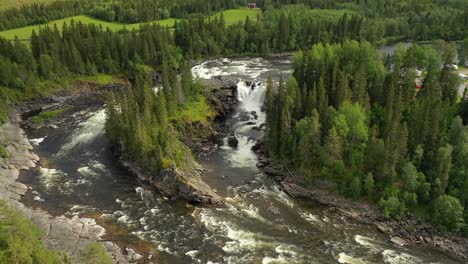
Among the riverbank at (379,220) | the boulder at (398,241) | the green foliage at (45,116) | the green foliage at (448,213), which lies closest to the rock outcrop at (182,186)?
the riverbank at (379,220)

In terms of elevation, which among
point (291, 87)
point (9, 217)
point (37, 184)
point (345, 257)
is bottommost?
point (345, 257)

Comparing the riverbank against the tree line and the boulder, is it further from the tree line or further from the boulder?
the tree line

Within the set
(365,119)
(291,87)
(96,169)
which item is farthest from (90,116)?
(365,119)

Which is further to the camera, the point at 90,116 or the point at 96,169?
the point at 90,116

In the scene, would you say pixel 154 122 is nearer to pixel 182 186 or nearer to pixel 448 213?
pixel 182 186

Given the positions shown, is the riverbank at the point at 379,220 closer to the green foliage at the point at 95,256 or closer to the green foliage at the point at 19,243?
the green foliage at the point at 95,256

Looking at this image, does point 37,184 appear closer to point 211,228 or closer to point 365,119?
point 211,228
